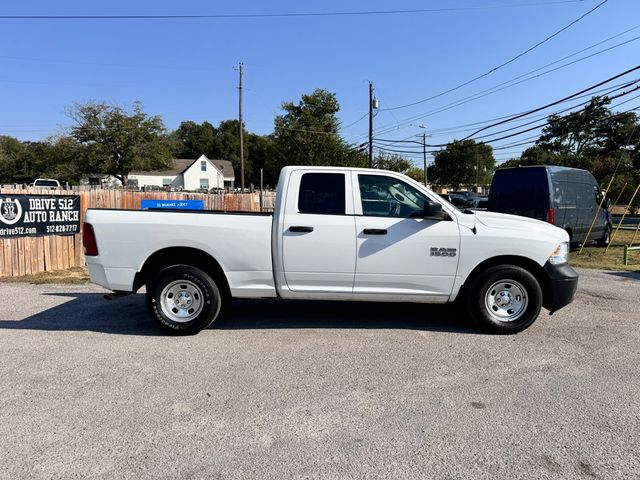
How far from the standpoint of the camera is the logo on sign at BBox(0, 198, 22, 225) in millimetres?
8891

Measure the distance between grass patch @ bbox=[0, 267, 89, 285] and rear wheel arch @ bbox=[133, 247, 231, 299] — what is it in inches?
155

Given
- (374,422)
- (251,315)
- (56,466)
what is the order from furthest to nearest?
(251,315)
(374,422)
(56,466)

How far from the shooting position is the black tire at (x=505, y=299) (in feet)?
17.0

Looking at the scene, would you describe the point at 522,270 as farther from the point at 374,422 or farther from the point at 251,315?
the point at 251,315

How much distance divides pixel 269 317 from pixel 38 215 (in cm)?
643

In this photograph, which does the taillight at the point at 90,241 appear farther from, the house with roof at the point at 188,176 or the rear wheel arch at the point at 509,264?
the house with roof at the point at 188,176

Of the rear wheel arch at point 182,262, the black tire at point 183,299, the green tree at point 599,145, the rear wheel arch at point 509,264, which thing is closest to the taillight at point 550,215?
the rear wheel arch at point 509,264

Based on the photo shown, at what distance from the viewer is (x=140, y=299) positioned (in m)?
7.11

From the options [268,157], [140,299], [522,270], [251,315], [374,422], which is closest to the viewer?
[374,422]

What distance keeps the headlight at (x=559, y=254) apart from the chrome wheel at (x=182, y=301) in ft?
13.1

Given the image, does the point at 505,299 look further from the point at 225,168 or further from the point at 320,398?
the point at 225,168

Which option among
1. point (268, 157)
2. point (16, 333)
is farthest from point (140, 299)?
point (268, 157)

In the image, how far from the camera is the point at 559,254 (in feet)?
17.3

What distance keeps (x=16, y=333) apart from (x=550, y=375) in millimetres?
5736
